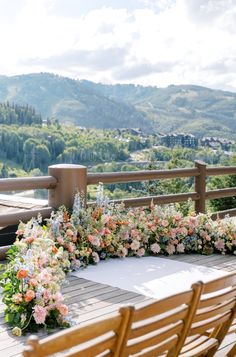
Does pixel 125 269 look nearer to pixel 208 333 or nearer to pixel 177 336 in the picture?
pixel 208 333

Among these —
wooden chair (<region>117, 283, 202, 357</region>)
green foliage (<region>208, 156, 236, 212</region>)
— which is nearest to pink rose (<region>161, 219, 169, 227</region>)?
wooden chair (<region>117, 283, 202, 357</region>)

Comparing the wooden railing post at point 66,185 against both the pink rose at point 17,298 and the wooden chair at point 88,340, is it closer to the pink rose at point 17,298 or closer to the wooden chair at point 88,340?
the pink rose at point 17,298

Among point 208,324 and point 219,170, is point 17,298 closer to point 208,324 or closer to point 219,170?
point 208,324

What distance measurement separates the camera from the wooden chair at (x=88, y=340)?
128 cm

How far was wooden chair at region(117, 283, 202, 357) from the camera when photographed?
61.8 inches

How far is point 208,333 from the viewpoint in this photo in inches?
90.0

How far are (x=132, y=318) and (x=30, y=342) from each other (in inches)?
13.6

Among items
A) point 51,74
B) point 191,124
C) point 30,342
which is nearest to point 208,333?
point 30,342

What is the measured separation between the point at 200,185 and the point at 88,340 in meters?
5.75

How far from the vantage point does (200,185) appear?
703 centimetres

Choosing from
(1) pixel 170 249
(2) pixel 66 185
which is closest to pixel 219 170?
(1) pixel 170 249

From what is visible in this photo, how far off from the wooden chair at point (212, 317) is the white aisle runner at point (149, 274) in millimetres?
1607

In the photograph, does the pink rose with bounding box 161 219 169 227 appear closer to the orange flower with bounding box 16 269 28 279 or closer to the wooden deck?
the wooden deck

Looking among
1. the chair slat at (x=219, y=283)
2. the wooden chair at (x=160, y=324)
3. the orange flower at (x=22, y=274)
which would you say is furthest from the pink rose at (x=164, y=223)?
the wooden chair at (x=160, y=324)
